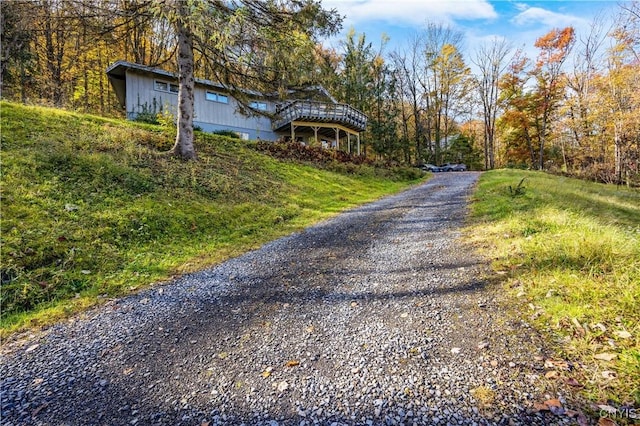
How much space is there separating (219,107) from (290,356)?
1804 centimetres

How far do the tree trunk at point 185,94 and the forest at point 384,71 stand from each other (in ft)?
0.27

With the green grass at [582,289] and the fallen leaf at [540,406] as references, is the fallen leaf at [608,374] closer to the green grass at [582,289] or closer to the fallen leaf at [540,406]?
the green grass at [582,289]

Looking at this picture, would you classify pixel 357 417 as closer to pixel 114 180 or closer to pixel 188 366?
pixel 188 366

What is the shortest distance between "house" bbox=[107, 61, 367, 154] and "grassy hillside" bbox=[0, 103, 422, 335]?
315cm

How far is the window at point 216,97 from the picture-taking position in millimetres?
17453

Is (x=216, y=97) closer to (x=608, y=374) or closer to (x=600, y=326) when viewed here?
(x=600, y=326)

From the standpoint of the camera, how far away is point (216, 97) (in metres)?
17.8

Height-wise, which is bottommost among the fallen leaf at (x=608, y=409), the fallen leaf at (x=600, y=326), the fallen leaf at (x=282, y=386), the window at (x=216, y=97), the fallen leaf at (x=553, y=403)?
the fallen leaf at (x=282, y=386)

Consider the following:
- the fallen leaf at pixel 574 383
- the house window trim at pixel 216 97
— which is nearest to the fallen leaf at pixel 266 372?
the fallen leaf at pixel 574 383

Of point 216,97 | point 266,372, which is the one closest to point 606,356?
point 266,372

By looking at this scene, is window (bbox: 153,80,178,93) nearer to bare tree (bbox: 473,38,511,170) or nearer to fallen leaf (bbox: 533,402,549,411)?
fallen leaf (bbox: 533,402,549,411)

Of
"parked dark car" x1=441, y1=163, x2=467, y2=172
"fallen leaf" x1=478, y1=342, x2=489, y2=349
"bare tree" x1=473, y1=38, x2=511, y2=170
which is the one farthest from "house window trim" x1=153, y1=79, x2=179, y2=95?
"bare tree" x1=473, y1=38, x2=511, y2=170

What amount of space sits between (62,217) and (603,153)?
31.2 meters

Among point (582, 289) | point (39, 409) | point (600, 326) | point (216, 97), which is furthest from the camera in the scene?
A: point (216, 97)
